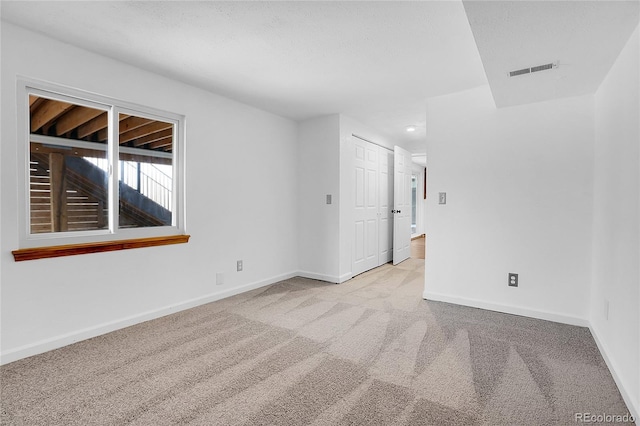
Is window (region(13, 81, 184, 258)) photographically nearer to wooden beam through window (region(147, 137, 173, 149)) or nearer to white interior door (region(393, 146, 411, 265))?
wooden beam through window (region(147, 137, 173, 149))

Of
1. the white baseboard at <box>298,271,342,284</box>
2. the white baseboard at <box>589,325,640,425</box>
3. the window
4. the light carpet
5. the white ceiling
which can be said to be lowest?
the light carpet

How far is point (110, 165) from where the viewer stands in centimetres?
269

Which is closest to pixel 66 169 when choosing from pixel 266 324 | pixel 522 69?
pixel 266 324

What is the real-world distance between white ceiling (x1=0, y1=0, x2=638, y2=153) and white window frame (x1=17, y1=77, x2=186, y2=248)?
37cm

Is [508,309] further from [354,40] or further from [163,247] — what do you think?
[163,247]

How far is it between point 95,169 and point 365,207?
3.35m

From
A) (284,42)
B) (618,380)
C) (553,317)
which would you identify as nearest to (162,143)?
(284,42)

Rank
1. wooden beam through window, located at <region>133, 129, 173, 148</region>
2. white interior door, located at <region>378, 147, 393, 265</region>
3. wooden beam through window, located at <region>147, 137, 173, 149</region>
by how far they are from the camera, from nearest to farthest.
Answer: wooden beam through window, located at <region>133, 129, 173, 148</region>
wooden beam through window, located at <region>147, 137, 173, 149</region>
white interior door, located at <region>378, 147, 393, 265</region>

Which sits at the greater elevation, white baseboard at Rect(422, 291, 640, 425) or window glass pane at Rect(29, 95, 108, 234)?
window glass pane at Rect(29, 95, 108, 234)

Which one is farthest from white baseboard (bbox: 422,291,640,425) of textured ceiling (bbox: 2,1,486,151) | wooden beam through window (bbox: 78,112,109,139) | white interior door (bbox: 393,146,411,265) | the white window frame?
wooden beam through window (bbox: 78,112,109,139)

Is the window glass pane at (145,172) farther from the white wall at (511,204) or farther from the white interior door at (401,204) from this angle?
the white interior door at (401,204)

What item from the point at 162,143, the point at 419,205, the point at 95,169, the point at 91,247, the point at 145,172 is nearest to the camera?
the point at 91,247

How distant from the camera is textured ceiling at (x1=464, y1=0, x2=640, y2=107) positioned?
1518 mm

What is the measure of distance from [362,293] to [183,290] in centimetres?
195
